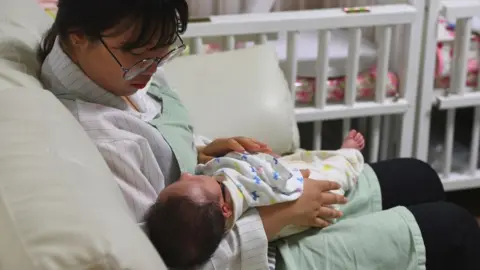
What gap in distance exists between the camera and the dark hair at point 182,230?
1050 millimetres

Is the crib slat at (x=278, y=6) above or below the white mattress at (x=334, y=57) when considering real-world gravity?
above

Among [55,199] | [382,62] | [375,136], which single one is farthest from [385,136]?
[55,199]

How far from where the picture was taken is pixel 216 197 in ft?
3.69

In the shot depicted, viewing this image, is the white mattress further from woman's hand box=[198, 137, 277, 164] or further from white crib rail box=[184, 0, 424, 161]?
woman's hand box=[198, 137, 277, 164]

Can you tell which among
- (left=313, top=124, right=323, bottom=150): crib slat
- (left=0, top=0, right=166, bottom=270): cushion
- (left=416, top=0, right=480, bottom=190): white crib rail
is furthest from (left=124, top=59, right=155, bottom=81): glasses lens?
(left=416, top=0, right=480, bottom=190): white crib rail

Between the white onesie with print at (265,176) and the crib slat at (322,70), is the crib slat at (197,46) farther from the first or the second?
the white onesie with print at (265,176)

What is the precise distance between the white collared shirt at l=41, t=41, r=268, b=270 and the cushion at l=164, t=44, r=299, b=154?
1.47 feet

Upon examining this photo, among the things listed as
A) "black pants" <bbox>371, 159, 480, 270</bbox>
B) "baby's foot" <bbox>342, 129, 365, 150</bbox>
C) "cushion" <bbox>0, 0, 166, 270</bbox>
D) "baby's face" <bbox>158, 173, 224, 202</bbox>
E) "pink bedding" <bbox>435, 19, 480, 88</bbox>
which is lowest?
"black pants" <bbox>371, 159, 480, 270</bbox>

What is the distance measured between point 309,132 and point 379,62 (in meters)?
0.48

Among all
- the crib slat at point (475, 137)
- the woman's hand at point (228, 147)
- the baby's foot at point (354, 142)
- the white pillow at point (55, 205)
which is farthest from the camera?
the crib slat at point (475, 137)

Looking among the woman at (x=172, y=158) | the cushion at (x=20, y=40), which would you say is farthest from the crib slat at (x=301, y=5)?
the cushion at (x=20, y=40)

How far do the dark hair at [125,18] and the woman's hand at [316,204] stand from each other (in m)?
0.40

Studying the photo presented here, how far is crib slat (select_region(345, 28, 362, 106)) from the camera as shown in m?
1.93

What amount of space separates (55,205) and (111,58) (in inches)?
16.7
